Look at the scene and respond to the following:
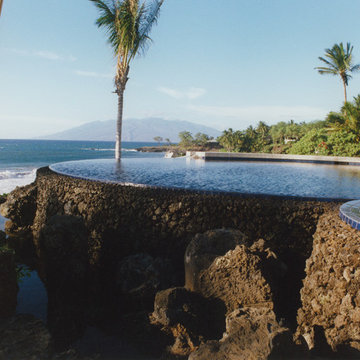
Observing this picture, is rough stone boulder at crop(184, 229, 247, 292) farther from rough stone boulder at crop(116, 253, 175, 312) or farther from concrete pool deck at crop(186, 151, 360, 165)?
concrete pool deck at crop(186, 151, 360, 165)

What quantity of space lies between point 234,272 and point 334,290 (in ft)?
3.79

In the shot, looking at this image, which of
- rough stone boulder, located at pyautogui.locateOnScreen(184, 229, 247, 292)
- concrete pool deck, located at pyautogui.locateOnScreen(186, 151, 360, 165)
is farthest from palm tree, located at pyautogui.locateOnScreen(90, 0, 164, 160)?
rough stone boulder, located at pyautogui.locateOnScreen(184, 229, 247, 292)

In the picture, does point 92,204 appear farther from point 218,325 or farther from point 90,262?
point 218,325

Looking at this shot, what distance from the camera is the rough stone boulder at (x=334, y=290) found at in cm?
338

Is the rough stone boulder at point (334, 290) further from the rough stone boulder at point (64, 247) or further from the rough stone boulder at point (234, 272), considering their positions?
the rough stone boulder at point (64, 247)

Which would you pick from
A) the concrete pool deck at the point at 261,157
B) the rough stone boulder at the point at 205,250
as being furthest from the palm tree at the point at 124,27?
the rough stone boulder at the point at 205,250

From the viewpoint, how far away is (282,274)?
4754mm

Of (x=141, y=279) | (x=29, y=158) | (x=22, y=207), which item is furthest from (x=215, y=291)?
(x=29, y=158)

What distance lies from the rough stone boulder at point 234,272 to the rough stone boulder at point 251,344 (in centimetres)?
89

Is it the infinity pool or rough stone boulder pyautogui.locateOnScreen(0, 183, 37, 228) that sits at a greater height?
the infinity pool

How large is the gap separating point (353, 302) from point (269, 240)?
6.72 ft

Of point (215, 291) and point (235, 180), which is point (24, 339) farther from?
point (235, 180)

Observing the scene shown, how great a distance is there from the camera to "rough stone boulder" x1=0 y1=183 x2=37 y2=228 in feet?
29.0

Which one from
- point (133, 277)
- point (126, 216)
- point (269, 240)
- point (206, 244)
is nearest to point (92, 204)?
point (126, 216)
